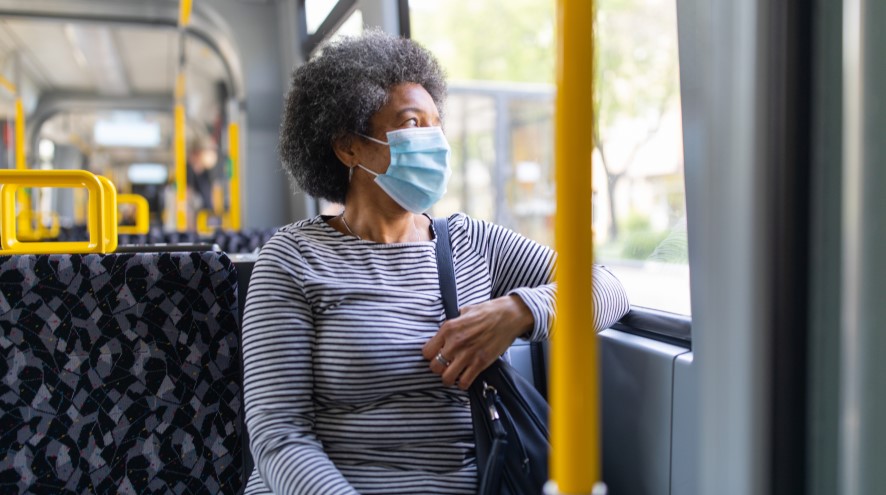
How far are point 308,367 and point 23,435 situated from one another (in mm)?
713

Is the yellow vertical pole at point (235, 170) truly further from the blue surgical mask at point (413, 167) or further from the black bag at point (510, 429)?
the black bag at point (510, 429)

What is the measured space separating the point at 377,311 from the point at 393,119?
40cm

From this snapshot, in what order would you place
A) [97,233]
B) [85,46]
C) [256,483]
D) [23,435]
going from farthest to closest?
[85,46] → [97,233] → [23,435] → [256,483]

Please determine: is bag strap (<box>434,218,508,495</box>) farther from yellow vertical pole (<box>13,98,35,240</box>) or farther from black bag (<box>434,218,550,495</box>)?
yellow vertical pole (<box>13,98,35,240</box>)

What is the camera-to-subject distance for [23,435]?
63.5 inches

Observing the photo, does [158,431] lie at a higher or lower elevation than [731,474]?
lower

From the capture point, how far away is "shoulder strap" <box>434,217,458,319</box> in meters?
1.46

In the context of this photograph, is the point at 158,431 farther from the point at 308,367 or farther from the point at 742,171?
the point at 742,171

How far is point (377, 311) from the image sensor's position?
4.62 ft

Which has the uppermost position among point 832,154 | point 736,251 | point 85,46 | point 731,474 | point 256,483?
point 85,46

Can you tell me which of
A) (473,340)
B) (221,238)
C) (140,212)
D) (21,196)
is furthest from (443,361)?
(21,196)

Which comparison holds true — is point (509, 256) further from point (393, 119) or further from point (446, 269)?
point (393, 119)

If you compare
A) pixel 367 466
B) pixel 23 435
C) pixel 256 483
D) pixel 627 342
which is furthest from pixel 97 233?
pixel 627 342

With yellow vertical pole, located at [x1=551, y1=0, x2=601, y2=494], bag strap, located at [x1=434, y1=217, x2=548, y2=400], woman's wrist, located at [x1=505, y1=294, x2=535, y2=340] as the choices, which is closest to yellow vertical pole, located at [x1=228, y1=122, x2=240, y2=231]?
bag strap, located at [x1=434, y1=217, x2=548, y2=400]
